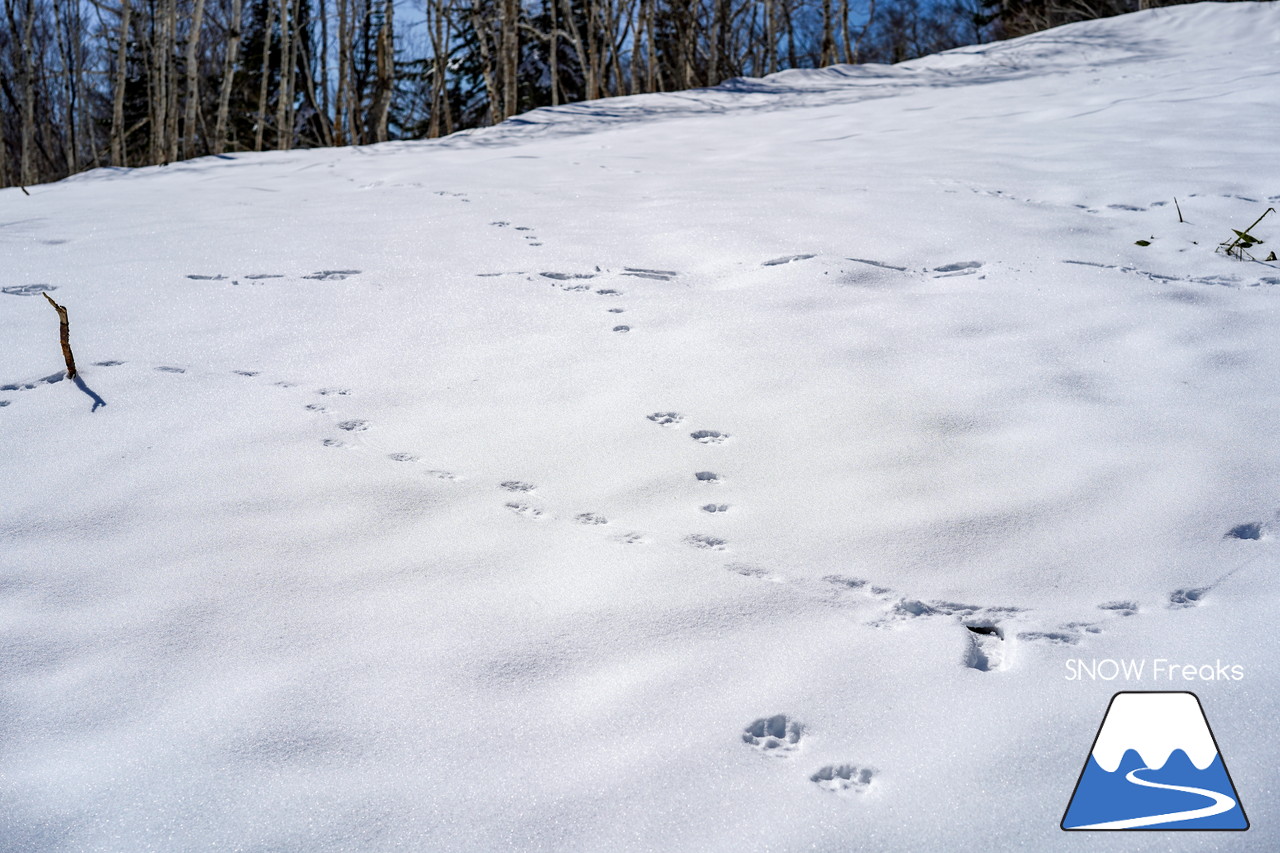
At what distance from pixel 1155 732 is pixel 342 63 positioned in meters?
11.5

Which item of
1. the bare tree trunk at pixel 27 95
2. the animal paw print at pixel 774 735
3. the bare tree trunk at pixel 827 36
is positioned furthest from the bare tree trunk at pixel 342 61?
the animal paw print at pixel 774 735

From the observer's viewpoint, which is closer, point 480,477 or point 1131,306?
point 480,477

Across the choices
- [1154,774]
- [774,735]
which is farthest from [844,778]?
[1154,774]

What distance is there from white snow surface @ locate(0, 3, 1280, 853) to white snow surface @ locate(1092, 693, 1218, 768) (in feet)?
0.10

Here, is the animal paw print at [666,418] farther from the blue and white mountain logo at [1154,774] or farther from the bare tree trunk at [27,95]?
the bare tree trunk at [27,95]

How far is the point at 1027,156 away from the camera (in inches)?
177

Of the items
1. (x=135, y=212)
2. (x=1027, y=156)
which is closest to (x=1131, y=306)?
(x=1027, y=156)

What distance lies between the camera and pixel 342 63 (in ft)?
34.1

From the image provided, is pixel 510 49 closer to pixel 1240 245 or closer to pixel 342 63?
pixel 342 63

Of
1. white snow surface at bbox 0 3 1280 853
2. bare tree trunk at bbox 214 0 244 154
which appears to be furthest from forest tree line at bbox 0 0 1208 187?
white snow surface at bbox 0 3 1280 853

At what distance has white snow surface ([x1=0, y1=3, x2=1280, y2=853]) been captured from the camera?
49.2 inches

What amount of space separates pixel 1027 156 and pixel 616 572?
4.01 metres

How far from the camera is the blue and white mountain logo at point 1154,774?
117 cm

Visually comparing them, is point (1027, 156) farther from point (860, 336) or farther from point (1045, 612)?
point (1045, 612)
